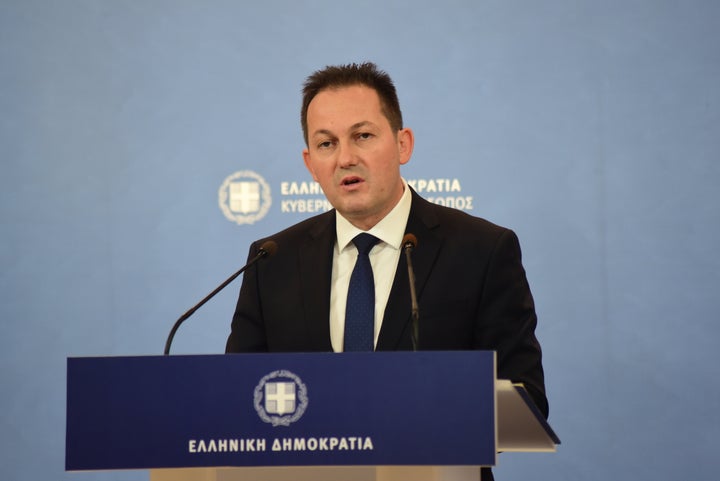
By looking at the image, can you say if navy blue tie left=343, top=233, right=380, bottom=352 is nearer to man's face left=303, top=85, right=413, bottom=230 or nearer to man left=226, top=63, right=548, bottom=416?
man left=226, top=63, right=548, bottom=416

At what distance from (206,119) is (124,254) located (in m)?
0.75

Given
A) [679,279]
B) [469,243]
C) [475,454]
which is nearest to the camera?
[475,454]

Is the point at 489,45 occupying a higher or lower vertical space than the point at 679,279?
higher

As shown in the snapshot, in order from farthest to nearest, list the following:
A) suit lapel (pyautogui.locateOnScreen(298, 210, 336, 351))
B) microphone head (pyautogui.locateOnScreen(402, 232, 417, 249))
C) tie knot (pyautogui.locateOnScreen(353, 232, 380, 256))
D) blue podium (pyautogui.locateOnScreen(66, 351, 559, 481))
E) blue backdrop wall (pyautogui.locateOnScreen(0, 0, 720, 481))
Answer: blue backdrop wall (pyautogui.locateOnScreen(0, 0, 720, 481)), tie knot (pyautogui.locateOnScreen(353, 232, 380, 256)), suit lapel (pyautogui.locateOnScreen(298, 210, 336, 351)), microphone head (pyautogui.locateOnScreen(402, 232, 417, 249)), blue podium (pyautogui.locateOnScreen(66, 351, 559, 481))

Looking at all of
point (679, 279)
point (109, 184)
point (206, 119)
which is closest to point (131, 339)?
point (109, 184)

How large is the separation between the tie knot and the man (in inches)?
0.6

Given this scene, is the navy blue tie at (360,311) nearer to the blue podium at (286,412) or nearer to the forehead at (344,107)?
the forehead at (344,107)

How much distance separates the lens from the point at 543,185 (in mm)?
3805

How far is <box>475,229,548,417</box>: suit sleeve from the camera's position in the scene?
2266mm

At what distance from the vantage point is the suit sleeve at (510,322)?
2.27 m

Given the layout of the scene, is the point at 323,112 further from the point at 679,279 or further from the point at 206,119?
the point at 679,279

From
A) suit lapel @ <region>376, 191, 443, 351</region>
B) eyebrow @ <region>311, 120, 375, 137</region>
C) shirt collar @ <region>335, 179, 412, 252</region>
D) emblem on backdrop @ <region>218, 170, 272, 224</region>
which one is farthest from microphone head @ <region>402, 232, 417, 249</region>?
emblem on backdrop @ <region>218, 170, 272, 224</region>

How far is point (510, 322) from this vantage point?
233 centimetres

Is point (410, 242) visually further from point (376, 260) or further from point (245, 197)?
point (245, 197)
